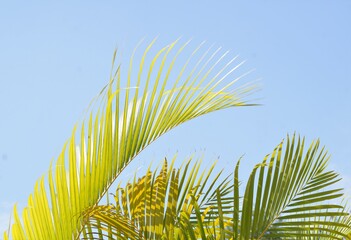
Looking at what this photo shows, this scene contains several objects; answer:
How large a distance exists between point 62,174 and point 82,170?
0.08 metres

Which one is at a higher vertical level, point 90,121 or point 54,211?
point 90,121

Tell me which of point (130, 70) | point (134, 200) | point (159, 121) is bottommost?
point (134, 200)

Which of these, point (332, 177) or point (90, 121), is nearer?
point (90, 121)

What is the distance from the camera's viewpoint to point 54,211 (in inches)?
93.7

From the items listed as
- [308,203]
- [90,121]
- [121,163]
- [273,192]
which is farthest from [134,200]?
[308,203]

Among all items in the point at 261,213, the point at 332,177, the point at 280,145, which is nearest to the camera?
the point at 261,213

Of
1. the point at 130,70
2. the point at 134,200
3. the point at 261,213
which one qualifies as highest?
the point at 130,70

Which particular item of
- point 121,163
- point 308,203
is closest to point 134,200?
point 121,163

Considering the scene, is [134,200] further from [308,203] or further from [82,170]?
[308,203]

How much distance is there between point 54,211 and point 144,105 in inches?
21.8

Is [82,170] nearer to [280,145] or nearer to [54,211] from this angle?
[54,211]

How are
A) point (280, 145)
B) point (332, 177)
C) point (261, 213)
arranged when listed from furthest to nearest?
point (332, 177), point (280, 145), point (261, 213)

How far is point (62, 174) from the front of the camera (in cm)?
239

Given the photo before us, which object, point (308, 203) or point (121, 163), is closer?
point (121, 163)
